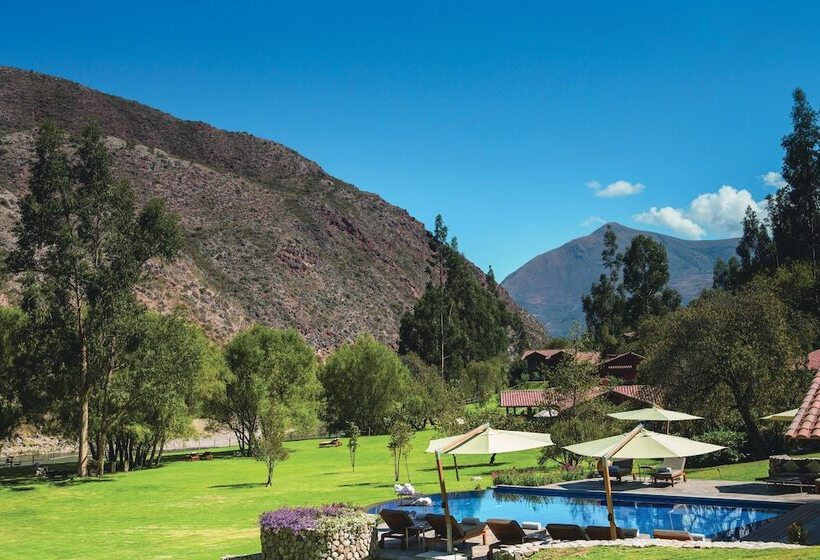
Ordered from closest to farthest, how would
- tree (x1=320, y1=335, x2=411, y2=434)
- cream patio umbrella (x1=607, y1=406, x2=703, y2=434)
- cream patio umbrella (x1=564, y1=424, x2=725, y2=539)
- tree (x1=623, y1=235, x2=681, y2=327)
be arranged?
cream patio umbrella (x1=564, y1=424, x2=725, y2=539) → cream patio umbrella (x1=607, y1=406, x2=703, y2=434) → tree (x1=320, y1=335, x2=411, y2=434) → tree (x1=623, y1=235, x2=681, y2=327)

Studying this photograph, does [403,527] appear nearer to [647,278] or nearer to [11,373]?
[11,373]

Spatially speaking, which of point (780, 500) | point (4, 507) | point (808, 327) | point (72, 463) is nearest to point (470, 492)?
point (780, 500)

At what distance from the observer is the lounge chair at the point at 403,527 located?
15383 millimetres

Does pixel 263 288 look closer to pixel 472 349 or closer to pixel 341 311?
pixel 341 311

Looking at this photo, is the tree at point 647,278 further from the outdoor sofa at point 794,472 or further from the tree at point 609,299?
the outdoor sofa at point 794,472

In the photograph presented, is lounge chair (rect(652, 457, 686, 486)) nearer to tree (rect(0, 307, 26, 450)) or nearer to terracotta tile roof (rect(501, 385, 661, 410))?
terracotta tile roof (rect(501, 385, 661, 410))

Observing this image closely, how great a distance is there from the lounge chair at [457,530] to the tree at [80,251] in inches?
1119

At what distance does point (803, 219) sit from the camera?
243 feet

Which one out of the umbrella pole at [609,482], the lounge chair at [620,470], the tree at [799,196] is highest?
the tree at [799,196]

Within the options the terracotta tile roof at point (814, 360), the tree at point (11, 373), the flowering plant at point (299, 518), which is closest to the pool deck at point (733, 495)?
the flowering plant at point (299, 518)

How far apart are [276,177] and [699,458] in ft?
366

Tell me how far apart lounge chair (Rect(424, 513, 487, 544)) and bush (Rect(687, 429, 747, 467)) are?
16573 mm

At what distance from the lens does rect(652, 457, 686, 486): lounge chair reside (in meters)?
22.8

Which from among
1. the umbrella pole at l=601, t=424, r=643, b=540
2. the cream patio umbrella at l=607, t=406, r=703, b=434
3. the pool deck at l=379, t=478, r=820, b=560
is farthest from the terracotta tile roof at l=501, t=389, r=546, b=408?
the umbrella pole at l=601, t=424, r=643, b=540
